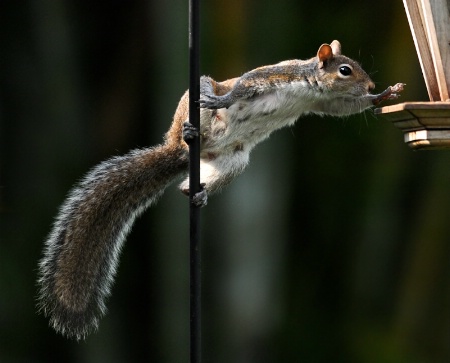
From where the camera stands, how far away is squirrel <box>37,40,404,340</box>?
2.32 meters

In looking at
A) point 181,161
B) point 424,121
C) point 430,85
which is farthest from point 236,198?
point 424,121

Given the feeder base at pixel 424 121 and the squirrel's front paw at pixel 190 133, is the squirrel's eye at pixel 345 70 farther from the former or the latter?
the squirrel's front paw at pixel 190 133

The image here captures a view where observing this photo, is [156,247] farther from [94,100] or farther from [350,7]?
[350,7]

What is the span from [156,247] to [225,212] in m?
0.26

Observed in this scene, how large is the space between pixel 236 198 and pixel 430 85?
144cm

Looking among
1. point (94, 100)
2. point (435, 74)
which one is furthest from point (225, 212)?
point (435, 74)

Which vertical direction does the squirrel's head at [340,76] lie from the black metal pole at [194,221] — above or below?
above

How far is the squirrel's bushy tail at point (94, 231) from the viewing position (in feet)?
7.34

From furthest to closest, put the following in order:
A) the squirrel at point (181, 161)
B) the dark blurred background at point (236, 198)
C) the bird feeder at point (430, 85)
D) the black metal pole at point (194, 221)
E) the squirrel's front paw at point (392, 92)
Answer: the dark blurred background at point (236, 198) → the squirrel at point (181, 161) → the squirrel's front paw at point (392, 92) → the bird feeder at point (430, 85) → the black metal pole at point (194, 221)

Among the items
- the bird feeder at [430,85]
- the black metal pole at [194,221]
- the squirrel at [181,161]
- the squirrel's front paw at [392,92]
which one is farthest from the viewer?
the squirrel at [181,161]

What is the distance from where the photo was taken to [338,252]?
11.9 ft

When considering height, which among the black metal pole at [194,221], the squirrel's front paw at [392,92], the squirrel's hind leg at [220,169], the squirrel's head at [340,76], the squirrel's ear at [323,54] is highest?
the squirrel's ear at [323,54]

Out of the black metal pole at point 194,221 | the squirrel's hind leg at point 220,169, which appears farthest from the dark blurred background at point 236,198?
the black metal pole at point 194,221

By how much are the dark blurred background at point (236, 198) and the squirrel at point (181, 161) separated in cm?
88
